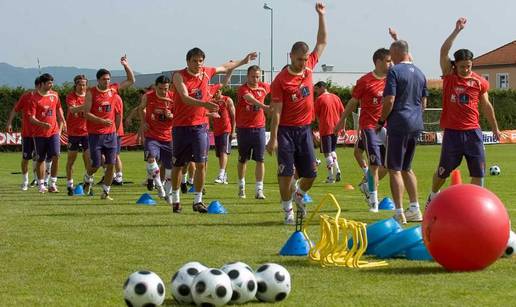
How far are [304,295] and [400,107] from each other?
5.38 m

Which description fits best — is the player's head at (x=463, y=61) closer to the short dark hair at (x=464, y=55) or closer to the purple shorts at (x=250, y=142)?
the short dark hair at (x=464, y=55)

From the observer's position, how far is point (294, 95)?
510 inches

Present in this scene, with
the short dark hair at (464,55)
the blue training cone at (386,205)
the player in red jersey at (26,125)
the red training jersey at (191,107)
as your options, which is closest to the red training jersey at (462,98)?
the short dark hair at (464,55)

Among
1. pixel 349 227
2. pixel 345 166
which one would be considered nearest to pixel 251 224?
pixel 349 227

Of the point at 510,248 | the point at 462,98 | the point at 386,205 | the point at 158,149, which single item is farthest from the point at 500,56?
the point at 510,248

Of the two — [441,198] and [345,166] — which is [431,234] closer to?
[441,198]

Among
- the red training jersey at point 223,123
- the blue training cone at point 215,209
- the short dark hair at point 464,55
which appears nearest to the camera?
the short dark hair at point 464,55

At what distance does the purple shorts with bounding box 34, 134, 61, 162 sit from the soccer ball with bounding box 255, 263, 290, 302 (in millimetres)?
13307

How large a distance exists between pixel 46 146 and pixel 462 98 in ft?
33.4

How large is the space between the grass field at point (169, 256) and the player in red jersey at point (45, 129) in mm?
1709

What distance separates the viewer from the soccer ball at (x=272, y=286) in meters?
7.31

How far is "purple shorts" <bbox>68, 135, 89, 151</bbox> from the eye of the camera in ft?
67.1

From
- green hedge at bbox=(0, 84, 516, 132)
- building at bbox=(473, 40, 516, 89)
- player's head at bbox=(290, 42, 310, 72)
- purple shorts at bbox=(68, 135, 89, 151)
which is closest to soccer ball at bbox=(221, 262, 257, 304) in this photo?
player's head at bbox=(290, 42, 310, 72)

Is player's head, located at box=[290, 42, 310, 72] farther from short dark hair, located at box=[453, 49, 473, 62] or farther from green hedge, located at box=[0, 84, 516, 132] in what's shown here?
green hedge, located at box=[0, 84, 516, 132]
